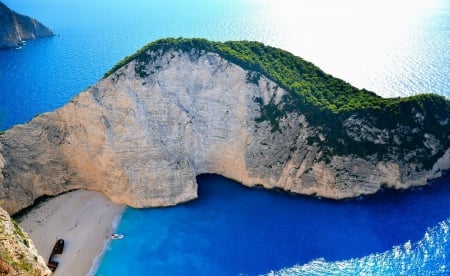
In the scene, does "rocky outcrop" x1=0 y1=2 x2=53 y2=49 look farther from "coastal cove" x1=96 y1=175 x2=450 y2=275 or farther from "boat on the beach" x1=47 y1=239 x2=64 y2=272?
"boat on the beach" x1=47 y1=239 x2=64 y2=272

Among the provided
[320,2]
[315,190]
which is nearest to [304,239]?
[315,190]

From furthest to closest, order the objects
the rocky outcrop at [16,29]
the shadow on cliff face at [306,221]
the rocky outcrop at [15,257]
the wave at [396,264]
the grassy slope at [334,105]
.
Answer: the rocky outcrop at [16,29] < the grassy slope at [334,105] < the shadow on cliff face at [306,221] < the wave at [396,264] < the rocky outcrop at [15,257]

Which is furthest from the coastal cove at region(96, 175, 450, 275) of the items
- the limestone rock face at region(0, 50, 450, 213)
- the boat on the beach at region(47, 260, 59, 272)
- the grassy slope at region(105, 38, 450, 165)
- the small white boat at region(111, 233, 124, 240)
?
the grassy slope at region(105, 38, 450, 165)

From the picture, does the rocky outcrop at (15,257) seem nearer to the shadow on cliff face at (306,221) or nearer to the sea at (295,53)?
the sea at (295,53)

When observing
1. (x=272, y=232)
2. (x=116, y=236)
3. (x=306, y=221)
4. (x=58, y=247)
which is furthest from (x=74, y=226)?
(x=306, y=221)

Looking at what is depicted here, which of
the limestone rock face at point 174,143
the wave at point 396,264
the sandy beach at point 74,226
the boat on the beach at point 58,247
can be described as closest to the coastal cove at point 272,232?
the wave at point 396,264

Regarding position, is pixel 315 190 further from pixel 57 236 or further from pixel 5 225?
pixel 5 225

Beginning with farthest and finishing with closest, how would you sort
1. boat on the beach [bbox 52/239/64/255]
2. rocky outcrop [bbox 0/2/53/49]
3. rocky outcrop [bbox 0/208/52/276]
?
rocky outcrop [bbox 0/2/53/49]
boat on the beach [bbox 52/239/64/255]
rocky outcrop [bbox 0/208/52/276]
